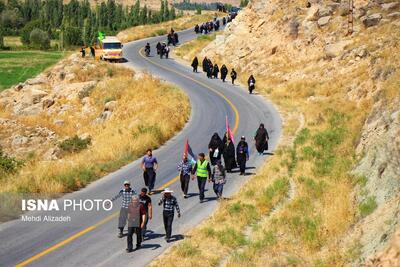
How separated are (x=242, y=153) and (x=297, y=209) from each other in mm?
5050

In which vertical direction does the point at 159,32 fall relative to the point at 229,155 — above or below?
above

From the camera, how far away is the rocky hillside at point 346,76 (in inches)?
495

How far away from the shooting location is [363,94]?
3200 cm

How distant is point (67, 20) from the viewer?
5340 inches

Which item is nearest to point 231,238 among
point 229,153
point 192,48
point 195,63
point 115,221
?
point 115,221

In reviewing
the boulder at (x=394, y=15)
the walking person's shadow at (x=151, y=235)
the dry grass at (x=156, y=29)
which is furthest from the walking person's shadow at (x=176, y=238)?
the dry grass at (x=156, y=29)

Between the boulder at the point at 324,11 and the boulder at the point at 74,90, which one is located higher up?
the boulder at the point at 324,11

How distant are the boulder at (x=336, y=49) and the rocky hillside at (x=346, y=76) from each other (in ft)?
0.30

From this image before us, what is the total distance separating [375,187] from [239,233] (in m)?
4.11

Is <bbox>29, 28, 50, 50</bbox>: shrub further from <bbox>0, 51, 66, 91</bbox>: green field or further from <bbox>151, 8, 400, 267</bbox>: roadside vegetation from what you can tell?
<bbox>151, 8, 400, 267</bbox>: roadside vegetation

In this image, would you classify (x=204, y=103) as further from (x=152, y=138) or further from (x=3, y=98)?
(x=3, y=98)

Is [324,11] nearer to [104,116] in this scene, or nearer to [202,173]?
[104,116]

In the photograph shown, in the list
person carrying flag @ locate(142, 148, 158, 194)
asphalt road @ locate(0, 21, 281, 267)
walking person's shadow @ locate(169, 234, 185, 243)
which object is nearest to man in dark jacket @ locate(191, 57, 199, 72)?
asphalt road @ locate(0, 21, 281, 267)

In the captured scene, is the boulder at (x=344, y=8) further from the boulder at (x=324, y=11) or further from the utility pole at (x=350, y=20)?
the boulder at (x=324, y=11)
